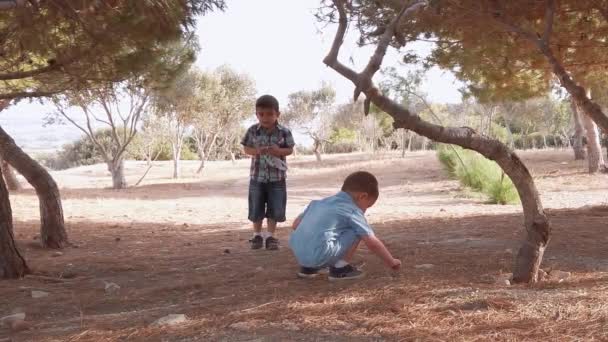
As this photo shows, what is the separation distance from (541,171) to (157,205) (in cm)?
1098

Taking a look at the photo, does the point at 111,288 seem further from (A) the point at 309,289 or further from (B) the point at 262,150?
(B) the point at 262,150

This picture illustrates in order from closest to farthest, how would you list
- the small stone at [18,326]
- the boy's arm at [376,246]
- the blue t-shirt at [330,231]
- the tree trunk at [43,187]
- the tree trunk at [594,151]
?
the small stone at [18,326] → the boy's arm at [376,246] → the blue t-shirt at [330,231] → the tree trunk at [43,187] → the tree trunk at [594,151]

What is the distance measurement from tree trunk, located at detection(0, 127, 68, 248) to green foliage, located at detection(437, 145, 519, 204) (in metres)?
5.63

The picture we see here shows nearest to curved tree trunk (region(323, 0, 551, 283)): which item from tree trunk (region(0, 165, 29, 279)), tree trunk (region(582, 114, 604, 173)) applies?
tree trunk (region(0, 165, 29, 279))

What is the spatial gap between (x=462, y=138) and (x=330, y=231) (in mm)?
899

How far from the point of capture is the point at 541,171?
56.6 ft

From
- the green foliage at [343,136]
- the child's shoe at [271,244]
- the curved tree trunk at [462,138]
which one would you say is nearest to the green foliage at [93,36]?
the child's shoe at [271,244]

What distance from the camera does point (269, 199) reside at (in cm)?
502

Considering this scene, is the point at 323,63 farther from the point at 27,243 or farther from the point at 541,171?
the point at 541,171

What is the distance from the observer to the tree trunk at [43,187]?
5586 millimetres

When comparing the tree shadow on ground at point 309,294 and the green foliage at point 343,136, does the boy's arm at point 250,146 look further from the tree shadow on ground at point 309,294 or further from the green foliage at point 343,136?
the green foliage at point 343,136

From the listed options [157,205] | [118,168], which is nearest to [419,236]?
[157,205]

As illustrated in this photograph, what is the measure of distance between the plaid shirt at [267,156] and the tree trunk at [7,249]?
1834mm

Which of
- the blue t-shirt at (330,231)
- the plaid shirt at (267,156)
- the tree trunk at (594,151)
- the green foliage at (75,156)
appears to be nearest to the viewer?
the blue t-shirt at (330,231)
